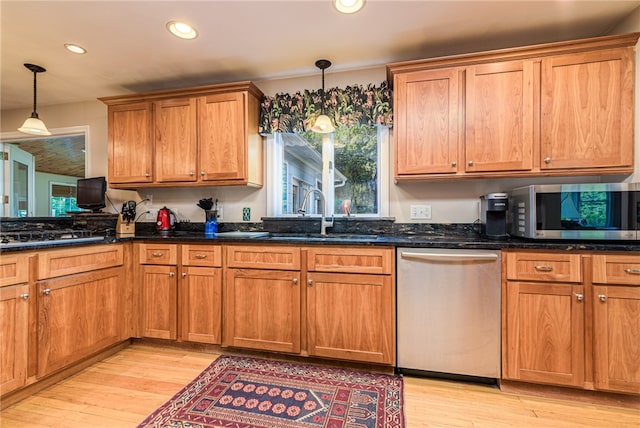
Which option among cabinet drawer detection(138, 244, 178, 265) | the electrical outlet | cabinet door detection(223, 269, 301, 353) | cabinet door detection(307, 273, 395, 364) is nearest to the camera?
cabinet door detection(307, 273, 395, 364)

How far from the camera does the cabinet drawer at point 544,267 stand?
5.46 ft

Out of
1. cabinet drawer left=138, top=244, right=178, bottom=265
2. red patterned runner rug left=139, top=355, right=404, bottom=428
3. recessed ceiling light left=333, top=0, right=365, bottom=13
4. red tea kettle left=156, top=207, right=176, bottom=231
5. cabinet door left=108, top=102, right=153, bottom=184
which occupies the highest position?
recessed ceiling light left=333, top=0, right=365, bottom=13

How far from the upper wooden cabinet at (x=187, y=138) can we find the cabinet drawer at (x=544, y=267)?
6.71 ft

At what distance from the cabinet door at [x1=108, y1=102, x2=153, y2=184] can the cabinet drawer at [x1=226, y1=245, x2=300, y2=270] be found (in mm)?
1220

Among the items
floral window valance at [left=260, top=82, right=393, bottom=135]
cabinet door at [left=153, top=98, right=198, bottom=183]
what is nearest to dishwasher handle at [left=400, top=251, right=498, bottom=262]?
floral window valance at [left=260, top=82, right=393, bottom=135]

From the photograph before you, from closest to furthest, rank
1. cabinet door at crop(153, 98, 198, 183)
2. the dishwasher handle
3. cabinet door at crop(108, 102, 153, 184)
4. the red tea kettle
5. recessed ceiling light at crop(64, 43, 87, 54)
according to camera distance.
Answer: the dishwasher handle < recessed ceiling light at crop(64, 43, 87, 54) < cabinet door at crop(153, 98, 198, 183) < cabinet door at crop(108, 102, 153, 184) < the red tea kettle

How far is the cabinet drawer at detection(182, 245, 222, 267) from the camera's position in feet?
7.28

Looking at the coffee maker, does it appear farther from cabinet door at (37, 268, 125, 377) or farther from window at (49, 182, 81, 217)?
window at (49, 182, 81, 217)

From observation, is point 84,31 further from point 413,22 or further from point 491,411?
point 491,411

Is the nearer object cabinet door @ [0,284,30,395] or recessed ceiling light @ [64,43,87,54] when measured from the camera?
cabinet door @ [0,284,30,395]

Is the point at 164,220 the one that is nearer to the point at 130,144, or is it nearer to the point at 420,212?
the point at 130,144

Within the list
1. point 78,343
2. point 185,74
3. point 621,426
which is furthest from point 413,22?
point 78,343

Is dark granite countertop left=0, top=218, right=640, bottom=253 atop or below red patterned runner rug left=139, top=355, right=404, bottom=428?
atop

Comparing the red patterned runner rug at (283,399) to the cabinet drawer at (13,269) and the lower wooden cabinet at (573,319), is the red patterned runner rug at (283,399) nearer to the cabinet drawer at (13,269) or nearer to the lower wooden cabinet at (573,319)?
the lower wooden cabinet at (573,319)
